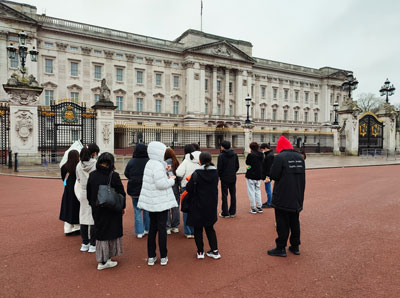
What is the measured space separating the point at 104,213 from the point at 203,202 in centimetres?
148

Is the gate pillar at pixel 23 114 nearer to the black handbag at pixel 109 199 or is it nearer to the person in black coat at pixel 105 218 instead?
the person in black coat at pixel 105 218

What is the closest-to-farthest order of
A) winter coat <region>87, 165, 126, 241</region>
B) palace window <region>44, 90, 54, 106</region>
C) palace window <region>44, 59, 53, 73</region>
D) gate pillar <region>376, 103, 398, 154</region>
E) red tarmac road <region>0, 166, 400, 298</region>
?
Answer: 1. red tarmac road <region>0, 166, 400, 298</region>
2. winter coat <region>87, 165, 126, 241</region>
3. gate pillar <region>376, 103, 398, 154</region>
4. palace window <region>44, 90, 54, 106</region>
5. palace window <region>44, 59, 53, 73</region>

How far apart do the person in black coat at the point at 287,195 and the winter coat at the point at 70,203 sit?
142 inches

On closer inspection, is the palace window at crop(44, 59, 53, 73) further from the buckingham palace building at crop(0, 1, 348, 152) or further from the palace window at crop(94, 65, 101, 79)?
the palace window at crop(94, 65, 101, 79)

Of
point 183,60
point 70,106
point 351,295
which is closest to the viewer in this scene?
point 351,295

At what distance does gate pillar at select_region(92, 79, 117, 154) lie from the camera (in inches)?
608

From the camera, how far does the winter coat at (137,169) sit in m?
4.72

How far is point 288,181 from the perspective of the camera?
4.14m

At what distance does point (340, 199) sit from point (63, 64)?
40.3 meters

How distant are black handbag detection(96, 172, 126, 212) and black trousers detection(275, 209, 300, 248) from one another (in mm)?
2570

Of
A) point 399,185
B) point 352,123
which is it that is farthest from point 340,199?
point 352,123

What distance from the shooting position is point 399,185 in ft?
34.2

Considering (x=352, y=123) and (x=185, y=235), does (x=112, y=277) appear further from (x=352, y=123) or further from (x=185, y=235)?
(x=352, y=123)

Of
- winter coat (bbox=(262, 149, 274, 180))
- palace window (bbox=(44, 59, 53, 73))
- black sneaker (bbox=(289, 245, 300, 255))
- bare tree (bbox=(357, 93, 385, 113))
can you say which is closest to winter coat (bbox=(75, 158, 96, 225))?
black sneaker (bbox=(289, 245, 300, 255))
